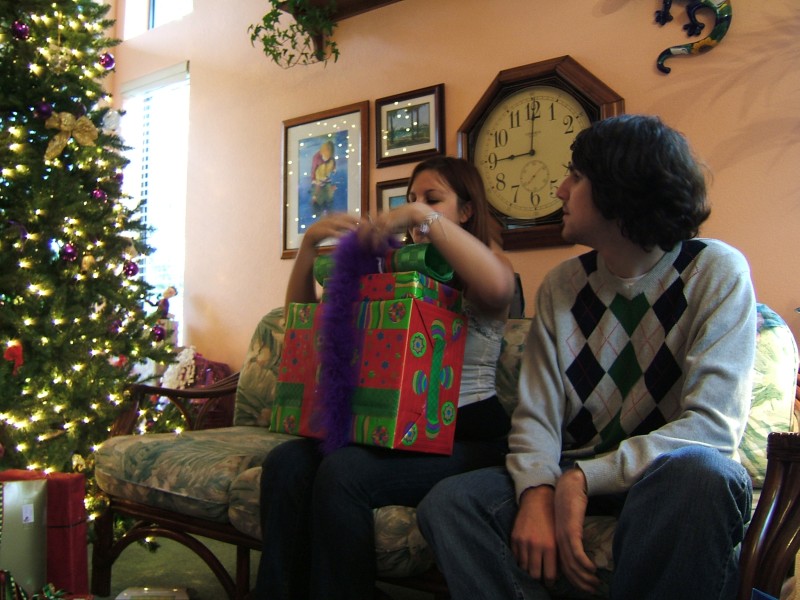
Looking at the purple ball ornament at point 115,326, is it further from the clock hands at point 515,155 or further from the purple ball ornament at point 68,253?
the clock hands at point 515,155

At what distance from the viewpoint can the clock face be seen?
2.50m

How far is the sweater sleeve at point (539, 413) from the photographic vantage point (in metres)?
1.21

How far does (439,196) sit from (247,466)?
2.84 feet

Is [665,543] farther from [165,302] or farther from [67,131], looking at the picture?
[165,302]

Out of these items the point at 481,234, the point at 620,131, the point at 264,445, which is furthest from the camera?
the point at 264,445

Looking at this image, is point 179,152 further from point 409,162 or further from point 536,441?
point 536,441

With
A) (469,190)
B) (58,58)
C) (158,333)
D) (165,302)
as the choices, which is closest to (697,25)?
(469,190)

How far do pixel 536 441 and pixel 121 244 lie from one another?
250 cm

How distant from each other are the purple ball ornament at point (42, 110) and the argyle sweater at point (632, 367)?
2537mm

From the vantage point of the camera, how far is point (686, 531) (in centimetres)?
94

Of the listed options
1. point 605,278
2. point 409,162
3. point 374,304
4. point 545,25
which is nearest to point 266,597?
point 374,304

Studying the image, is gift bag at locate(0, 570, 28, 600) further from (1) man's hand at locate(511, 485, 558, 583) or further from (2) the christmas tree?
(2) the christmas tree

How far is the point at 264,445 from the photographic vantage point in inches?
79.1

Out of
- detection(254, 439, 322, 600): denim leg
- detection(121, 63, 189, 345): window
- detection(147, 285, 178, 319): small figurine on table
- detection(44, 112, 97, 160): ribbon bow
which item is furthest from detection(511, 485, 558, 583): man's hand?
detection(121, 63, 189, 345): window
